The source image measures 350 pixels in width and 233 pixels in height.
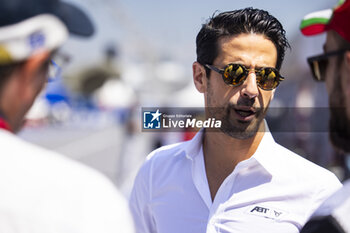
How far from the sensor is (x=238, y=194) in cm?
148

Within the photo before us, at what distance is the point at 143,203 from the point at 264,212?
1.54 ft

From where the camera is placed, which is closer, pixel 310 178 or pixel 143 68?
pixel 310 178

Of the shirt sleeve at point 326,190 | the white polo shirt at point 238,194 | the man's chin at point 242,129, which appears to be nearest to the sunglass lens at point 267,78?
the man's chin at point 242,129

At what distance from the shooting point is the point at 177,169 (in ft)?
5.40

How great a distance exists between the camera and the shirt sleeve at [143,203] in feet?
5.34

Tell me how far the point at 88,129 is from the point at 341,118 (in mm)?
19835

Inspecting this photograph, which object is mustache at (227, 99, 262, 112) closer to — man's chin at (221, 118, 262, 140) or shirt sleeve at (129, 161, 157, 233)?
man's chin at (221, 118, 262, 140)

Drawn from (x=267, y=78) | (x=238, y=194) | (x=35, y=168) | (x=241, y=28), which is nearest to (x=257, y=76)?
(x=267, y=78)

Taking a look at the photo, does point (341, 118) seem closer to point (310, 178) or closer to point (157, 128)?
point (310, 178)

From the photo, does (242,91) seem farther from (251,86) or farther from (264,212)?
(264,212)

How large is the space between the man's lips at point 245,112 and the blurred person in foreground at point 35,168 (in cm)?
63

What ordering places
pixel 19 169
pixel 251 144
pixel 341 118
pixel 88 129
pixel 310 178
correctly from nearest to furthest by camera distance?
1. pixel 19 169
2. pixel 341 118
3. pixel 310 178
4. pixel 251 144
5. pixel 88 129

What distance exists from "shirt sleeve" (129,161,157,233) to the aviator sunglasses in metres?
0.54

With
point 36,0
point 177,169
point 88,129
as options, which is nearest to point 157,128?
point 177,169
